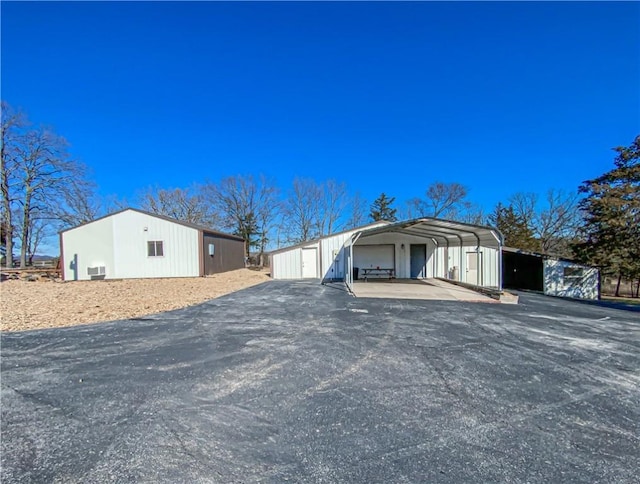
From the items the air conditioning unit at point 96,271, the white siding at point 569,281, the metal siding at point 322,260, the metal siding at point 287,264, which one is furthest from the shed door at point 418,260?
the air conditioning unit at point 96,271

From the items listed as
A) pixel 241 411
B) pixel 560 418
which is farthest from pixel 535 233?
pixel 241 411

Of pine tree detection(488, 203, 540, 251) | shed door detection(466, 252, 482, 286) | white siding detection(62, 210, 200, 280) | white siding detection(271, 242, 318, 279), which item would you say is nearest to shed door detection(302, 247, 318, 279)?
white siding detection(271, 242, 318, 279)

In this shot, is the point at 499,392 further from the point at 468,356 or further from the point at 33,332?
the point at 33,332

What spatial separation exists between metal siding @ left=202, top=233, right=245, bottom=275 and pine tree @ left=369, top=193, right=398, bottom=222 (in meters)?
17.6

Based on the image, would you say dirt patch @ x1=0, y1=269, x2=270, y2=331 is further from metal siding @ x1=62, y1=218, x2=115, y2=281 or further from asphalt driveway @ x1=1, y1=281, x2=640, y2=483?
metal siding @ x1=62, y1=218, x2=115, y2=281

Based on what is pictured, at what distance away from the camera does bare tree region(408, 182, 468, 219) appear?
31.6m

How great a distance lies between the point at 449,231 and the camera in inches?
525

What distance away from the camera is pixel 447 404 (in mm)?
2896

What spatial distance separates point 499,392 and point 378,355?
5.28 feet

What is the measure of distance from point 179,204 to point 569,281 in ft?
118

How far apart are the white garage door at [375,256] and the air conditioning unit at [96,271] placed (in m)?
15.3

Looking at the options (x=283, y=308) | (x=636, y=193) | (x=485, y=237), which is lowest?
(x=283, y=308)

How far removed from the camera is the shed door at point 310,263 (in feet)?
60.2

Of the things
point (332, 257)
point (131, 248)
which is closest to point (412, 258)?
point (332, 257)
